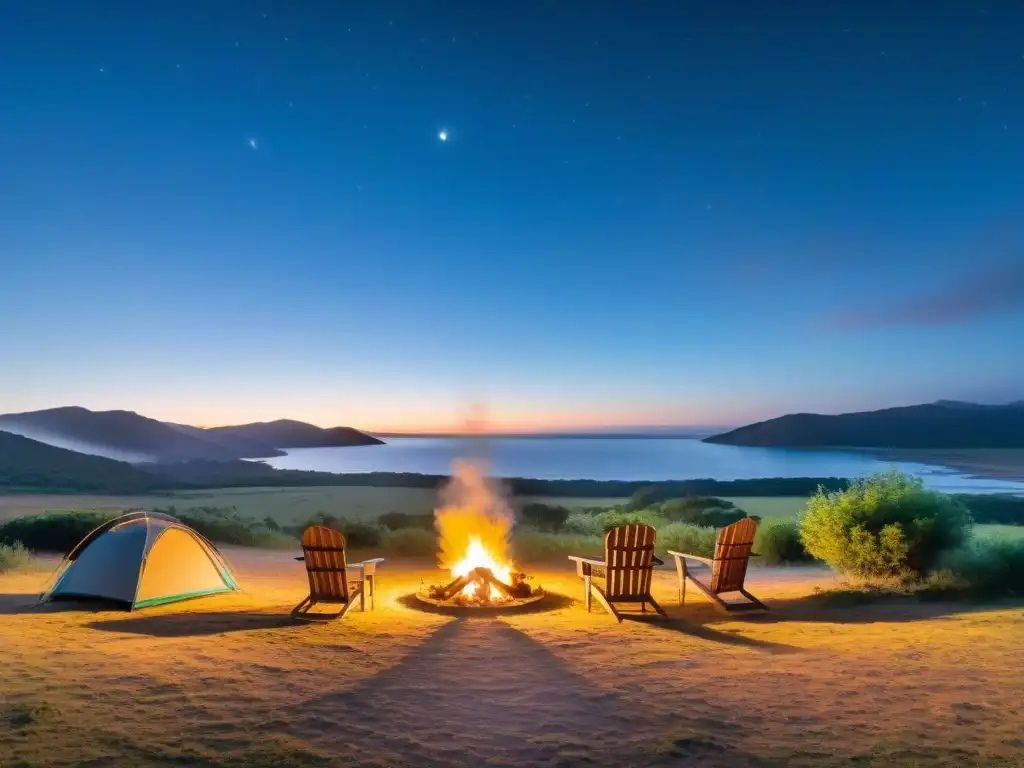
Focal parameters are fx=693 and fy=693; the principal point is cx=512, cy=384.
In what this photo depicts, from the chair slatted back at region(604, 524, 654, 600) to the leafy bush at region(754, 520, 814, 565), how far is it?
7.21 metres

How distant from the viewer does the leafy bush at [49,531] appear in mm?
16062

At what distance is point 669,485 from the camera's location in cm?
3500

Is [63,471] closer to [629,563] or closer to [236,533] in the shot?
[236,533]

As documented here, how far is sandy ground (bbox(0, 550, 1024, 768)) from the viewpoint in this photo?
4375 mm

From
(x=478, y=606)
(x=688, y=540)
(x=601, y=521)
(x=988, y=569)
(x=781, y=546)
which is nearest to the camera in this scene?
(x=478, y=606)

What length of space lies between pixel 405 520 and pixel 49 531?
9964 mm

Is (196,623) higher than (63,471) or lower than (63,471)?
lower

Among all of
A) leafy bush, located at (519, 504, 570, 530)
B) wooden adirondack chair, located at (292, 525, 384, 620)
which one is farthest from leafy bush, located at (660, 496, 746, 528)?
wooden adirondack chair, located at (292, 525, 384, 620)

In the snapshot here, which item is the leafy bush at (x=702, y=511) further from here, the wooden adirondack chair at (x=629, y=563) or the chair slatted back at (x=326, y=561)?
the chair slatted back at (x=326, y=561)

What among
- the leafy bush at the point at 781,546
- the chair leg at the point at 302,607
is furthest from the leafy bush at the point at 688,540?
the chair leg at the point at 302,607

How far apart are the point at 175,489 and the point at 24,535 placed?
27.0 meters

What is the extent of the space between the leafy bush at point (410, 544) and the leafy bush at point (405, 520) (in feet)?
13.2

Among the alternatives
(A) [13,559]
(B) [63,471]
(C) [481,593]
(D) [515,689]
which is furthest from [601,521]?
(B) [63,471]

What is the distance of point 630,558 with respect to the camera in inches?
367
